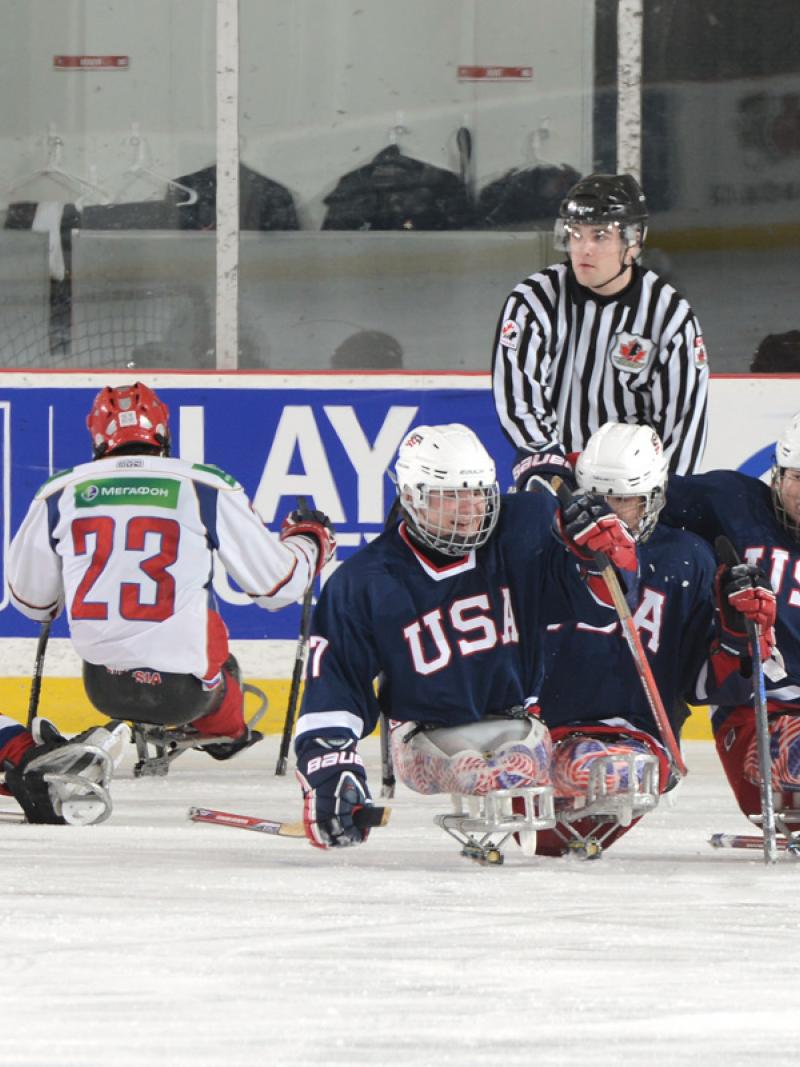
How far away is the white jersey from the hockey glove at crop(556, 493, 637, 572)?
908 millimetres

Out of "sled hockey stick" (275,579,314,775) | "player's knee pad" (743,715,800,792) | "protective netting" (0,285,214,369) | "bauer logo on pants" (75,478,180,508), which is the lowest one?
"sled hockey stick" (275,579,314,775)

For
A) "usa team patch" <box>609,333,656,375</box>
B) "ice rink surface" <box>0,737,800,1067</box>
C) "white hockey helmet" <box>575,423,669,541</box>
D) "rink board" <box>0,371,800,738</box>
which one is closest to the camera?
"ice rink surface" <box>0,737,800,1067</box>

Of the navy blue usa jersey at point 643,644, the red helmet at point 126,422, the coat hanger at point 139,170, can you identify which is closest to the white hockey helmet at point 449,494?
the navy blue usa jersey at point 643,644

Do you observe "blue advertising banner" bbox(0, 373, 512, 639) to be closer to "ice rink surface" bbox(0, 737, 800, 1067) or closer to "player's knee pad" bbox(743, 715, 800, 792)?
"ice rink surface" bbox(0, 737, 800, 1067)

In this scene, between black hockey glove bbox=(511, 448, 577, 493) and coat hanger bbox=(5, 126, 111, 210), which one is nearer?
black hockey glove bbox=(511, 448, 577, 493)

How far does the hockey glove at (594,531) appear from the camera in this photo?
340cm

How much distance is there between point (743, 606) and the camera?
3438 mm

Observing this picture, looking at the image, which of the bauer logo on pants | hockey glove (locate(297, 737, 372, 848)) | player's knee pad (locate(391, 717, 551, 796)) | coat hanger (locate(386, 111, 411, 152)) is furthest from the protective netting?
hockey glove (locate(297, 737, 372, 848))

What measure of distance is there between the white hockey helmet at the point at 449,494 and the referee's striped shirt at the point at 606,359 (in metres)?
0.66

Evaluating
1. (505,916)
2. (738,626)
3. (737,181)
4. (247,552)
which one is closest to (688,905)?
(505,916)

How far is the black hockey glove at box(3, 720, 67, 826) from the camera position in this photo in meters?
3.92

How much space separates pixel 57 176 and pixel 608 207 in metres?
2.08

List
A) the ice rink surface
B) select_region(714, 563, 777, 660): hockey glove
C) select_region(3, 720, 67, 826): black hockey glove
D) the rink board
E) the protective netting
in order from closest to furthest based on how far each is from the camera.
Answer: the ice rink surface < select_region(714, 563, 777, 660): hockey glove < select_region(3, 720, 67, 826): black hockey glove < the rink board < the protective netting

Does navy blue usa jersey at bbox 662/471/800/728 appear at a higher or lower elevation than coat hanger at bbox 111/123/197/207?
lower
